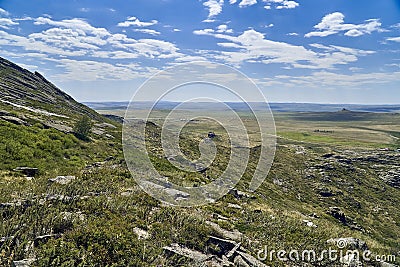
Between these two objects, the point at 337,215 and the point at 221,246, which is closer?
the point at 221,246

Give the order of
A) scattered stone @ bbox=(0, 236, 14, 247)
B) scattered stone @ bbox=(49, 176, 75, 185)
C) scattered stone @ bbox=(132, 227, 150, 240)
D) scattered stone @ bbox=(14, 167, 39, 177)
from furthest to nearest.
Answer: scattered stone @ bbox=(14, 167, 39, 177) → scattered stone @ bbox=(49, 176, 75, 185) → scattered stone @ bbox=(132, 227, 150, 240) → scattered stone @ bbox=(0, 236, 14, 247)

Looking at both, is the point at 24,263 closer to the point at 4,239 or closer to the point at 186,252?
the point at 4,239

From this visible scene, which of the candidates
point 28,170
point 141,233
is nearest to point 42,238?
point 141,233

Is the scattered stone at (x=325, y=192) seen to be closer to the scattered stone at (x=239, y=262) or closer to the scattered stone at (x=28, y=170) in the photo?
the scattered stone at (x=239, y=262)

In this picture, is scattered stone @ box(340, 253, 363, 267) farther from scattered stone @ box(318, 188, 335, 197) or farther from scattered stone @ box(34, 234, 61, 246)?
scattered stone @ box(318, 188, 335, 197)

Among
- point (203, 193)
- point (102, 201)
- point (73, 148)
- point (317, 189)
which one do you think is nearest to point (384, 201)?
point (317, 189)

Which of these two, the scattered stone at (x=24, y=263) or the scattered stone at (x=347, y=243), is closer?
the scattered stone at (x=24, y=263)

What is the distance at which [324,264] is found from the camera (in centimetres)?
1141

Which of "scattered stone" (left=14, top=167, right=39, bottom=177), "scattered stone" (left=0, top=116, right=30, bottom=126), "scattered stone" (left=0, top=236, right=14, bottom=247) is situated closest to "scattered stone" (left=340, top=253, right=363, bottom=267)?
"scattered stone" (left=0, top=236, right=14, bottom=247)

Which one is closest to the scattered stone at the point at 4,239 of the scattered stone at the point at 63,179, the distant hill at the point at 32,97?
the scattered stone at the point at 63,179

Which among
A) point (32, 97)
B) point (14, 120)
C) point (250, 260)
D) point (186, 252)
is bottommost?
point (250, 260)

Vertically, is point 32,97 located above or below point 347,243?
above

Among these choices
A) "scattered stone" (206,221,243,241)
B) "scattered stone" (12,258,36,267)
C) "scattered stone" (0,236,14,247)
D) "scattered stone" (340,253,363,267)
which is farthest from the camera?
"scattered stone" (206,221,243,241)

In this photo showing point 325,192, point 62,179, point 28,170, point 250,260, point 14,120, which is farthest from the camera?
point 325,192
